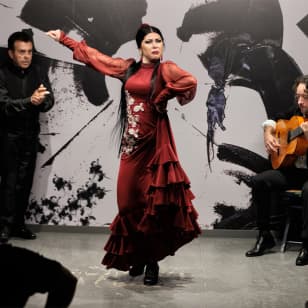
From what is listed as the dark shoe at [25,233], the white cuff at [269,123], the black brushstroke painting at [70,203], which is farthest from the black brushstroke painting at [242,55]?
the dark shoe at [25,233]

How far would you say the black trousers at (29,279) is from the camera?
203 centimetres

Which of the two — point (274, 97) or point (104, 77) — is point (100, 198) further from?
point (274, 97)

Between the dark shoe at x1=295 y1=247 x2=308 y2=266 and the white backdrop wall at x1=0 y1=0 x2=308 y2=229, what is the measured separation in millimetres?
963

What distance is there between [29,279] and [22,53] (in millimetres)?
3992

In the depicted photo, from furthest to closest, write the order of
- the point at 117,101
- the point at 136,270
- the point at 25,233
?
1. the point at 117,101
2. the point at 25,233
3. the point at 136,270

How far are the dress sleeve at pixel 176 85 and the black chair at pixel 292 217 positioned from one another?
1606mm

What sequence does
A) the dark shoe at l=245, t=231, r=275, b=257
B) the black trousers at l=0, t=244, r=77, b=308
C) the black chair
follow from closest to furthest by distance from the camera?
the black trousers at l=0, t=244, r=77, b=308
the dark shoe at l=245, t=231, r=275, b=257
the black chair

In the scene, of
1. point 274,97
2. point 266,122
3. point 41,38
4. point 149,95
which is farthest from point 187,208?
point 41,38

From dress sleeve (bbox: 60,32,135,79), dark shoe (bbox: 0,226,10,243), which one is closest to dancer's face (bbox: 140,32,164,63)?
dress sleeve (bbox: 60,32,135,79)

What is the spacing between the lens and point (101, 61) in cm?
468

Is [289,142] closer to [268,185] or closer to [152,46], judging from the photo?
[268,185]

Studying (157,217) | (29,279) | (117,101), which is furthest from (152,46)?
(29,279)

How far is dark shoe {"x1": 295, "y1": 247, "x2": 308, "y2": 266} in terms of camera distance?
204 inches

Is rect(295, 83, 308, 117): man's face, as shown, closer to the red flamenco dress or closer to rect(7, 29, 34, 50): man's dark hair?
the red flamenco dress
